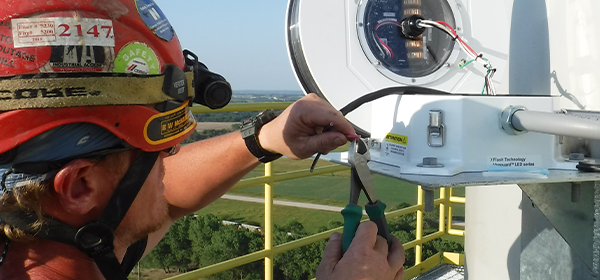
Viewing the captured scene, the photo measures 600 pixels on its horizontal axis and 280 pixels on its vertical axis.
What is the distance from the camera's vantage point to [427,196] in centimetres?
133

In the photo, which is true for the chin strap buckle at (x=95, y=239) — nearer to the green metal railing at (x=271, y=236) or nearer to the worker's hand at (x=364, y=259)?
the worker's hand at (x=364, y=259)

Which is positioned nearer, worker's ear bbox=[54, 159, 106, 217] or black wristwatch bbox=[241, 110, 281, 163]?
worker's ear bbox=[54, 159, 106, 217]

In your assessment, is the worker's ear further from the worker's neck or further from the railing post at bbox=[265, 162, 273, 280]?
the railing post at bbox=[265, 162, 273, 280]

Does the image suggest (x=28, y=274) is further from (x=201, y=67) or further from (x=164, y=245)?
(x=164, y=245)

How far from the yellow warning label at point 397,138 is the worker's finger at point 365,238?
1.38ft

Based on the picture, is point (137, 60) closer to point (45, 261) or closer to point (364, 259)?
point (45, 261)

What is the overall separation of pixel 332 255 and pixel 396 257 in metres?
0.16

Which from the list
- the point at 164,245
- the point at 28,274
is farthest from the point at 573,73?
the point at 164,245

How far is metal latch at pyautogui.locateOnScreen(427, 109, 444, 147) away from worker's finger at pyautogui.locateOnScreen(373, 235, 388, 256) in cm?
40

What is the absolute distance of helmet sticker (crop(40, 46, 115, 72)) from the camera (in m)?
1.00

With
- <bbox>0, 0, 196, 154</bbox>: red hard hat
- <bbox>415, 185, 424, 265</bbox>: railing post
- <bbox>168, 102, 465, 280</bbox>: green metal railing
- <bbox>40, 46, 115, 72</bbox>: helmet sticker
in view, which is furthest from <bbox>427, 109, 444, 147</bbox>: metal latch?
<bbox>415, 185, 424, 265</bbox>: railing post

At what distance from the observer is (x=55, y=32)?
1001mm

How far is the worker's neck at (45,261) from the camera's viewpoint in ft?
3.58

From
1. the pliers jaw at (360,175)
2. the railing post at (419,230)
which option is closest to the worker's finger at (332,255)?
the pliers jaw at (360,175)
